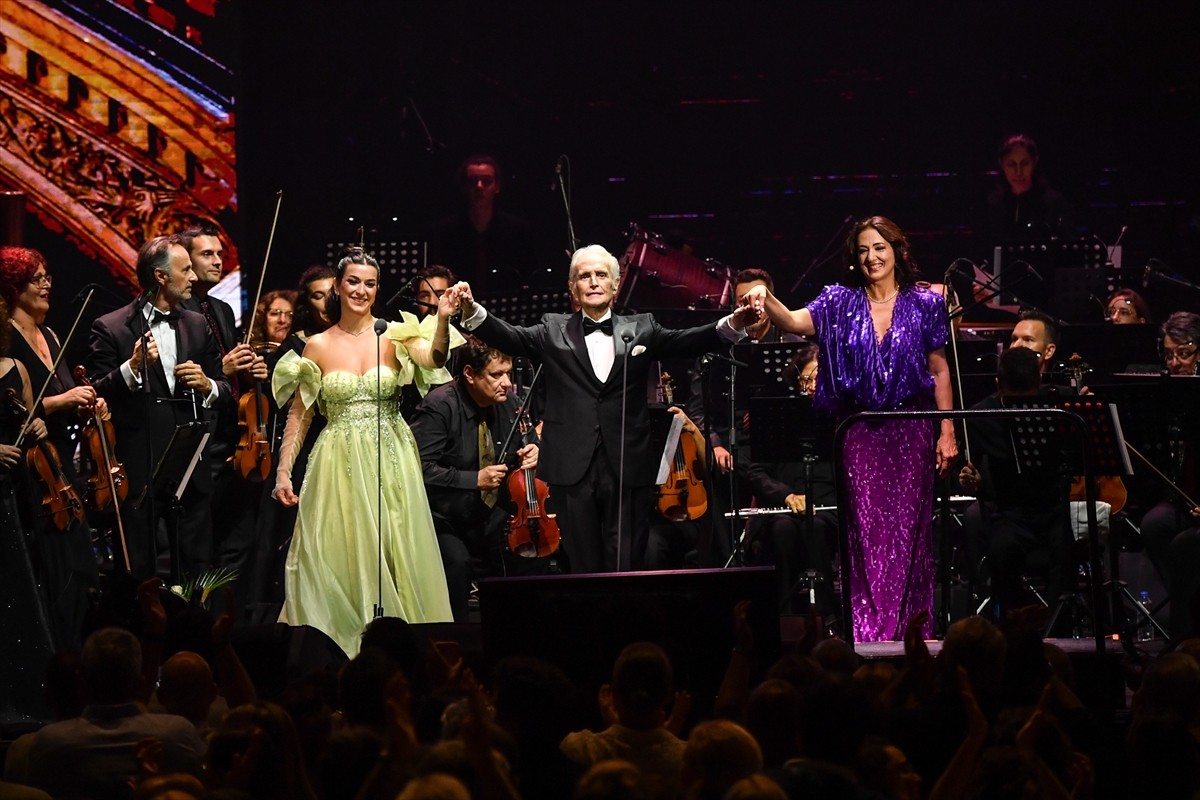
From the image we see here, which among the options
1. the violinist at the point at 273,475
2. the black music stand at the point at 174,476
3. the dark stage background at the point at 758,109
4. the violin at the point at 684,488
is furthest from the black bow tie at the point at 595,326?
the dark stage background at the point at 758,109

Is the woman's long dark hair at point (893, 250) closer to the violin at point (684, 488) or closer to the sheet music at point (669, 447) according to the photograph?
the sheet music at point (669, 447)

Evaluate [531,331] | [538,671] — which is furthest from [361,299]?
[538,671]

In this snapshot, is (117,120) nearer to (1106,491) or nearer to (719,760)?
(1106,491)

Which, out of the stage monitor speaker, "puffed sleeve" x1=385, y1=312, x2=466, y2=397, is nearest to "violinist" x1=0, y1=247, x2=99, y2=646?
"puffed sleeve" x1=385, y1=312, x2=466, y2=397

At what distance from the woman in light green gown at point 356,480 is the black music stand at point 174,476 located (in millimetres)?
443

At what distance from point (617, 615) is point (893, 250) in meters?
2.12

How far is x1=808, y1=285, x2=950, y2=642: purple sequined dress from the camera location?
19.6ft

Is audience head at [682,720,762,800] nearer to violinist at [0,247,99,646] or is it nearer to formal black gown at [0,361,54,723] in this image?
formal black gown at [0,361,54,723]

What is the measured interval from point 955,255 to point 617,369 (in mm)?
6133

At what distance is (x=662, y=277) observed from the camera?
1023 cm

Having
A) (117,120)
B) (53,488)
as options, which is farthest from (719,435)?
(117,120)

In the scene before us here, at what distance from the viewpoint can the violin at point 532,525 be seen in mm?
7004

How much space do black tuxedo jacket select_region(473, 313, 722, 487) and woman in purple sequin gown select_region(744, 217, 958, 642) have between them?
483 mm

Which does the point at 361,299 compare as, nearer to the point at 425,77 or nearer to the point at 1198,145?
the point at 425,77
